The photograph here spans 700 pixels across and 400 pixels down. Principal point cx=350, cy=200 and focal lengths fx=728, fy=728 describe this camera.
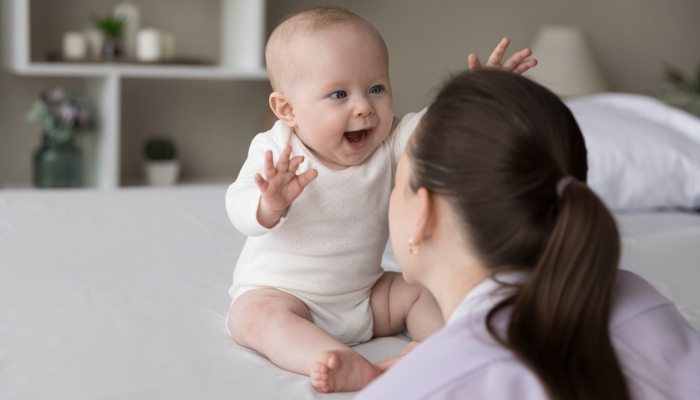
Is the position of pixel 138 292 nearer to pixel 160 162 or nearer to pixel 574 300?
pixel 574 300

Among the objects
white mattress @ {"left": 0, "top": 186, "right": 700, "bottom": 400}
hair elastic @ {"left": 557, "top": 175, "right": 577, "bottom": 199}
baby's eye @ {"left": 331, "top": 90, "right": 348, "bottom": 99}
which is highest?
baby's eye @ {"left": 331, "top": 90, "right": 348, "bottom": 99}

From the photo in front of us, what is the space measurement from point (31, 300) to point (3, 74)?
1878 mm

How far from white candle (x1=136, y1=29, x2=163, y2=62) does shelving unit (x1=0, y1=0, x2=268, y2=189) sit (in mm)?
41

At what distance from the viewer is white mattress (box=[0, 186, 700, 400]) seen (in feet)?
2.76

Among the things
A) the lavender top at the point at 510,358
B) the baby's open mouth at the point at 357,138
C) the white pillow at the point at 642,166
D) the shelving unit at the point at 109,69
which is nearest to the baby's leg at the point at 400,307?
the baby's open mouth at the point at 357,138

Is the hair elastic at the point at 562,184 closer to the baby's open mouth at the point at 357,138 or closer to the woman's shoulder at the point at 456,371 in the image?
the woman's shoulder at the point at 456,371

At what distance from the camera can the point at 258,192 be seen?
94 centimetres

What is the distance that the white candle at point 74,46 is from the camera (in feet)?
8.23

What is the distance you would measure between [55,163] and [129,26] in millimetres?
554

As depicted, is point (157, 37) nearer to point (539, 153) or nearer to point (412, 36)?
point (412, 36)

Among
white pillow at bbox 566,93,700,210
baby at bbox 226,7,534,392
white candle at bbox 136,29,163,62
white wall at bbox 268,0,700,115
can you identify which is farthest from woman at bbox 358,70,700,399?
white wall at bbox 268,0,700,115

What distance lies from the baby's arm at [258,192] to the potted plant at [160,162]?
179cm

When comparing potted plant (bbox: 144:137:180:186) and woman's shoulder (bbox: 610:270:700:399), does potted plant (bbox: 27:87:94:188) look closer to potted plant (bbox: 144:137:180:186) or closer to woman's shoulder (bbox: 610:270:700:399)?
potted plant (bbox: 144:137:180:186)

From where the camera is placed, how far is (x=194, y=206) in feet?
5.79
